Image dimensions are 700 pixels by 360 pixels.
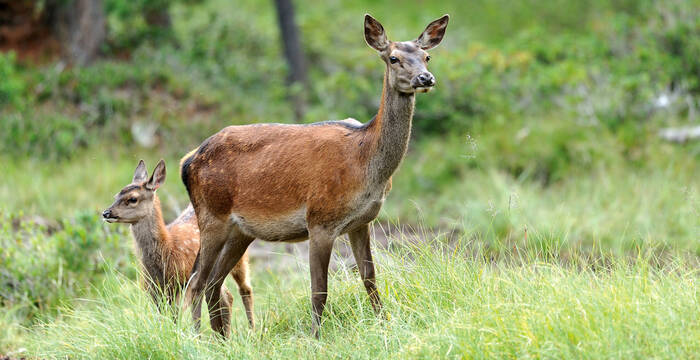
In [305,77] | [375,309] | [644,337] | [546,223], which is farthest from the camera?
[305,77]

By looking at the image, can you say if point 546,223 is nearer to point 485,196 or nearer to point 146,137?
point 485,196

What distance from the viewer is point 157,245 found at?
23.8ft

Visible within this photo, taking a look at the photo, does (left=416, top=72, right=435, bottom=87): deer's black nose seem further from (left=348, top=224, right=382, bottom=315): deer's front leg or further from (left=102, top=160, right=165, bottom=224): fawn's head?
(left=102, top=160, right=165, bottom=224): fawn's head

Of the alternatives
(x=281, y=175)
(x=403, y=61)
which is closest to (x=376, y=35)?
(x=403, y=61)

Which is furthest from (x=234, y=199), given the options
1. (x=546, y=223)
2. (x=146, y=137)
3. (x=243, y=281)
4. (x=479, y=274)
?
(x=146, y=137)

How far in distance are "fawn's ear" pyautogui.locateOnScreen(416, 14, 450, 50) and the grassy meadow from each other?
754mm

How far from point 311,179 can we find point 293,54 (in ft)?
32.2

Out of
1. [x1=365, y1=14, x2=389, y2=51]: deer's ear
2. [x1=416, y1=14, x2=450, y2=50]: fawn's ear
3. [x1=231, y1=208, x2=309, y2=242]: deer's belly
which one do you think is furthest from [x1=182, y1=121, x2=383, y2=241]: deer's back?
[x1=416, y1=14, x2=450, y2=50]: fawn's ear

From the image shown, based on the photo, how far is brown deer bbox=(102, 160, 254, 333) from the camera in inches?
285

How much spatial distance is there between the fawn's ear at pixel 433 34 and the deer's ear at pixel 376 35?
0.98ft

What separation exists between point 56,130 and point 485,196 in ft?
20.7

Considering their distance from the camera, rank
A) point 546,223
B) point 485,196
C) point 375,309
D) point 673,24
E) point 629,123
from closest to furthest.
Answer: point 375,309, point 546,223, point 485,196, point 629,123, point 673,24

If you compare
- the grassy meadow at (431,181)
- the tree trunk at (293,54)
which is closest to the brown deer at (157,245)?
the grassy meadow at (431,181)

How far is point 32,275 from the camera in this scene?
27.5ft
